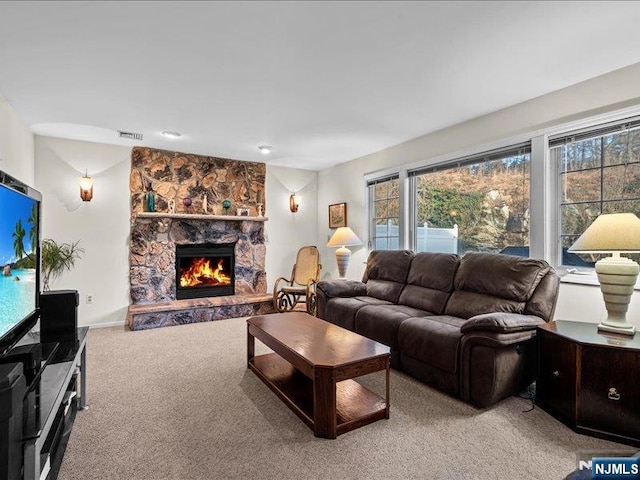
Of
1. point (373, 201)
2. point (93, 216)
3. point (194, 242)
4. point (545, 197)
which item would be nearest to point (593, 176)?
point (545, 197)

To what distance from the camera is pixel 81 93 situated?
9.28 ft

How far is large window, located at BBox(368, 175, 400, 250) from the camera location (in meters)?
4.56

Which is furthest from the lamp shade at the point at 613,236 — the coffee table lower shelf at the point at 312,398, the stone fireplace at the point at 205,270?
the stone fireplace at the point at 205,270

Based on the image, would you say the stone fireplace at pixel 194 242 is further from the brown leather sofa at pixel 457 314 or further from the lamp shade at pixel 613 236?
the lamp shade at pixel 613 236

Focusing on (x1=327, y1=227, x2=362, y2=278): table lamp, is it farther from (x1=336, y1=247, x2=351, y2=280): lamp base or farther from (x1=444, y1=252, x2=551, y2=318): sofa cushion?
(x1=444, y1=252, x2=551, y2=318): sofa cushion

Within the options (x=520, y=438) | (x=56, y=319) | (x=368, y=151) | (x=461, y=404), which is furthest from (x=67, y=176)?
(x=520, y=438)

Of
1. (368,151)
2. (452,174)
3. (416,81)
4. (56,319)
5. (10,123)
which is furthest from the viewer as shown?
(368,151)

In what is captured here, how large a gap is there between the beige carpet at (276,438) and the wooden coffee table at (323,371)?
0.07m

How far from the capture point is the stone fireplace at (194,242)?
179 inches

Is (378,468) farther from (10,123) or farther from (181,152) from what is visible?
(181,152)

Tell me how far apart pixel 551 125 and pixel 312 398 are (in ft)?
9.66

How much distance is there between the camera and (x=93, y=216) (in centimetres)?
432

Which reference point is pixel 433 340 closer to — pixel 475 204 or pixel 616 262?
pixel 616 262

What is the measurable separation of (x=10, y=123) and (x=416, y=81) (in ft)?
12.2
